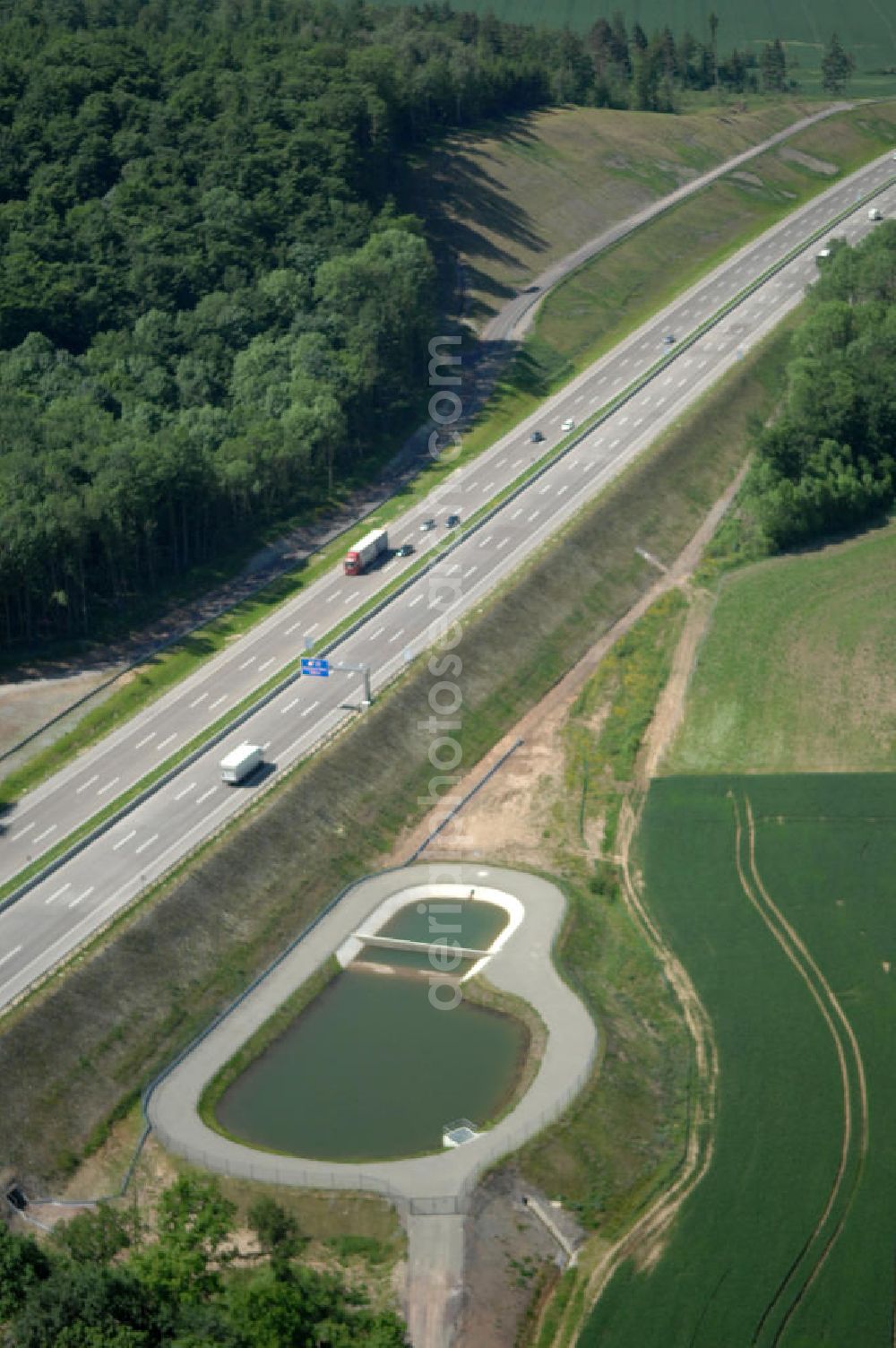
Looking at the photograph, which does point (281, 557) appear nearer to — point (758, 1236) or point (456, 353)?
point (456, 353)

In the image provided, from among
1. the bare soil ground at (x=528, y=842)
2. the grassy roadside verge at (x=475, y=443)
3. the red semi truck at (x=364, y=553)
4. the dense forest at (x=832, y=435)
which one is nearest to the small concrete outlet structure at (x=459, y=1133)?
the bare soil ground at (x=528, y=842)

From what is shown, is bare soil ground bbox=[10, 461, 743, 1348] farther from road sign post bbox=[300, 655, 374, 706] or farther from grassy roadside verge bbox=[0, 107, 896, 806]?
grassy roadside verge bbox=[0, 107, 896, 806]

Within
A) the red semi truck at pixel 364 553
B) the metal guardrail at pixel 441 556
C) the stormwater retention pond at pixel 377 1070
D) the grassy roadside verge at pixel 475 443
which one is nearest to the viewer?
the stormwater retention pond at pixel 377 1070

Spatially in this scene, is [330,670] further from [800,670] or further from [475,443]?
[475,443]

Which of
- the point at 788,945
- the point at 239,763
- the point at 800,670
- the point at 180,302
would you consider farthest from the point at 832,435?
the point at 239,763

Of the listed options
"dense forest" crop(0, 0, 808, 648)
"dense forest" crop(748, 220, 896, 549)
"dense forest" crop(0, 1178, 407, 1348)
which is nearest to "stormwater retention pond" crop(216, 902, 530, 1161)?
"dense forest" crop(0, 1178, 407, 1348)

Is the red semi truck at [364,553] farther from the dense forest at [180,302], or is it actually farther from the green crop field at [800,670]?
the green crop field at [800,670]
